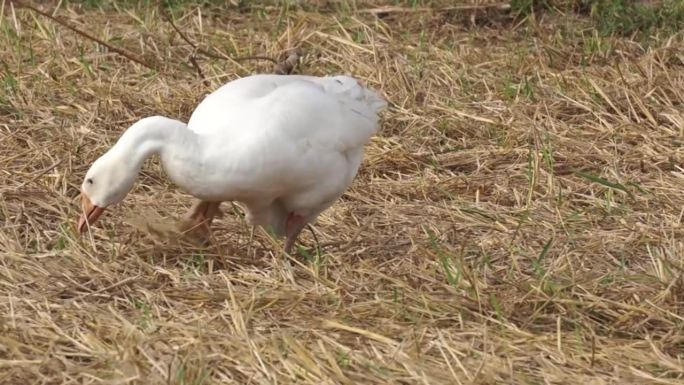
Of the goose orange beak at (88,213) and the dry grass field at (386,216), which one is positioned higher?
the goose orange beak at (88,213)

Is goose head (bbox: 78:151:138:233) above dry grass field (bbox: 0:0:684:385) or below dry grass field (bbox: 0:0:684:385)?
above

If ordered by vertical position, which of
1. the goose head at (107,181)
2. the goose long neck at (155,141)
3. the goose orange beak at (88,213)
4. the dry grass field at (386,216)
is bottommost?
the dry grass field at (386,216)

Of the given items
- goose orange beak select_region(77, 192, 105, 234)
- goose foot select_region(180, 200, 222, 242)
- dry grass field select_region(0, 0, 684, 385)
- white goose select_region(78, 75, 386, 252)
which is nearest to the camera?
dry grass field select_region(0, 0, 684, 385)

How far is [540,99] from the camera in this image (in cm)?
736

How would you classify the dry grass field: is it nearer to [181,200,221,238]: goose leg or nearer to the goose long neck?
[181,200,221,238]: goose leg

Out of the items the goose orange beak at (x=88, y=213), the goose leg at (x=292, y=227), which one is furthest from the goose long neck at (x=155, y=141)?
the goose leg at (x=292, y=227)

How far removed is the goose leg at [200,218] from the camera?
17.5ft

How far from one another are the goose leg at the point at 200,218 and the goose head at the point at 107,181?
0.31m

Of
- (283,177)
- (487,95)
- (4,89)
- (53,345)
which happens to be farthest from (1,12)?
(53,345)

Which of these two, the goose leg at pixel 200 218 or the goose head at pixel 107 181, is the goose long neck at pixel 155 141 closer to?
the goose head at pixel 107 181

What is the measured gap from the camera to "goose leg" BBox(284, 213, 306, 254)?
543cm

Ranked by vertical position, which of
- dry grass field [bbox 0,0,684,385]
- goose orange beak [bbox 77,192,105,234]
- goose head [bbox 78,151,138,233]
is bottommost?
dry grass field [bbox 0,0,684,385]

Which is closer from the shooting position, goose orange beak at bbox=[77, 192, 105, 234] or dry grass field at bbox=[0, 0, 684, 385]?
dry grass field at bbox=[0, 0, 684, 385]

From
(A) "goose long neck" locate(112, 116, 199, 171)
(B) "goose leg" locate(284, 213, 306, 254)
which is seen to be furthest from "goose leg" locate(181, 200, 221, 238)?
(A) "goose long neck" locate(112, 116, 199, 171)
